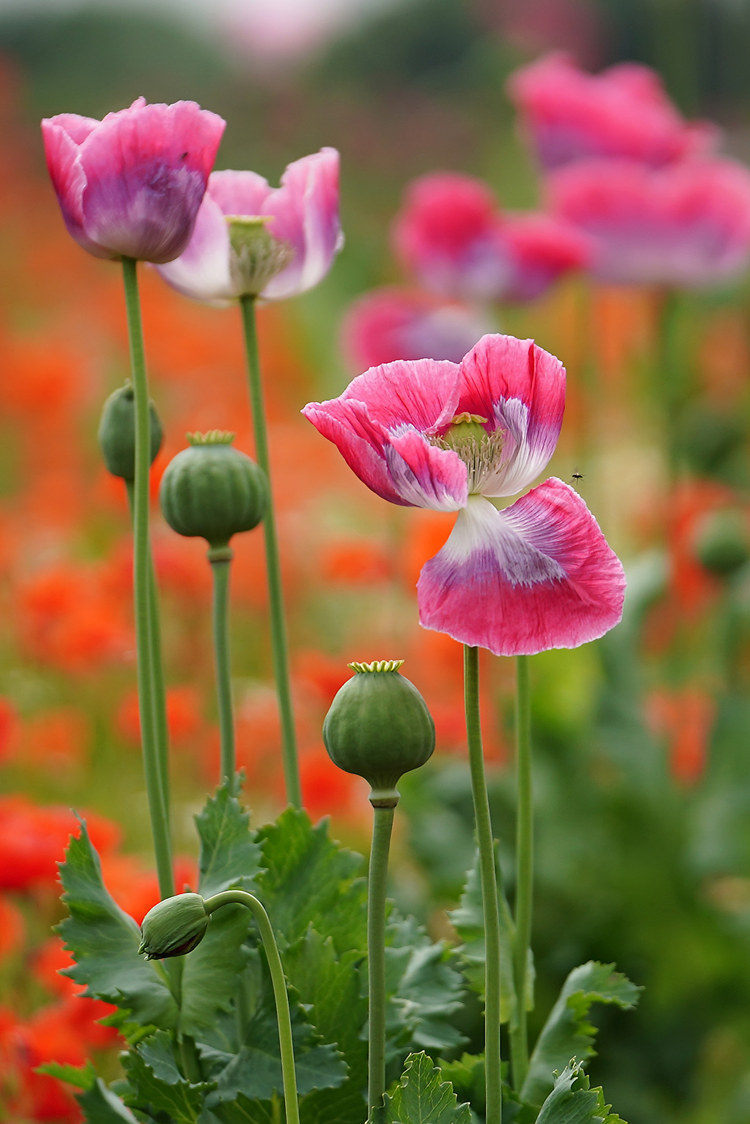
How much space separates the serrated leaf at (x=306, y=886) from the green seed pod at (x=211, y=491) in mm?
161

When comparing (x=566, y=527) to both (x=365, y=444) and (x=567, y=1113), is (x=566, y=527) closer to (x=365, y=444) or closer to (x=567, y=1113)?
(x=365, y=444)

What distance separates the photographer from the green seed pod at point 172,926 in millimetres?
571

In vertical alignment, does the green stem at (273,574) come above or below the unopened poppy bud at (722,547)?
below

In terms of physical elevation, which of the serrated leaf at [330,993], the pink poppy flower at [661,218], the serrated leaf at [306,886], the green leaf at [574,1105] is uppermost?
the pink poppy flower at [661,218]

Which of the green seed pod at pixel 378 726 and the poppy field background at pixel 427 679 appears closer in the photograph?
the green seed pod at pixel 378 726

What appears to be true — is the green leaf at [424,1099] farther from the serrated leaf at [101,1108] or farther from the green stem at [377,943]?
the serrated leaf at [101,1108]

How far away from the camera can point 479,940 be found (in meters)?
0.76

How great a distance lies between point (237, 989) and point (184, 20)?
310 inches

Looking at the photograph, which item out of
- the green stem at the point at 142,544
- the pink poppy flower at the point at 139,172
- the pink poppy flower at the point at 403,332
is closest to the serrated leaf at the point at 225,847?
the green stem at the point at 142,544

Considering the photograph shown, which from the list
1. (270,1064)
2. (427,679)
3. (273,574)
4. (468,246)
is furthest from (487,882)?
(427,679)

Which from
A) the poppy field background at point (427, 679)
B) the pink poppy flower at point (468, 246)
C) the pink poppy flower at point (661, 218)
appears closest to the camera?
the poppy field background at point (427, 679)

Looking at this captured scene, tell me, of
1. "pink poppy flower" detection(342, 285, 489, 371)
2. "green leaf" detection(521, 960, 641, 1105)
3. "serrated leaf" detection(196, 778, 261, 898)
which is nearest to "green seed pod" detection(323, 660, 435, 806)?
"serrated leaf" detection(196, 778, 261, 898)

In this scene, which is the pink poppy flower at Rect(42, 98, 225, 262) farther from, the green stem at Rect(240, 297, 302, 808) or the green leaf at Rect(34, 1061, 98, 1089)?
the green leaf at Rect(34, 1061, 98, 1089)

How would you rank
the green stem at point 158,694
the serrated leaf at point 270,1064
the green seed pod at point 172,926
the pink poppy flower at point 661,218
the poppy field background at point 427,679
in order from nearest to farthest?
1. the green seed pod at point 172,926
2. the serrated leaf at point 270,1064
3. the green stem at point 158,694
4. the poppy field background at point 427,679
5. the pink poppy flower at point 661,218
